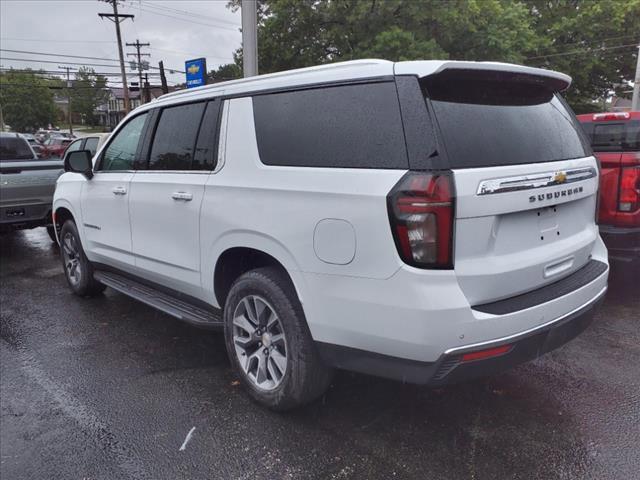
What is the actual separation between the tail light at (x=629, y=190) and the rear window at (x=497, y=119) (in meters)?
2.09

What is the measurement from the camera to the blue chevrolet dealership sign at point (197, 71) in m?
13.1

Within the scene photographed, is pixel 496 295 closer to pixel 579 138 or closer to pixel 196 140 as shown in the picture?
pixel 579 138

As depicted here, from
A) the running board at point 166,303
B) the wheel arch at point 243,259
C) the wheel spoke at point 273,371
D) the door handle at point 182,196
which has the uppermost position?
the door handle at point 182,196

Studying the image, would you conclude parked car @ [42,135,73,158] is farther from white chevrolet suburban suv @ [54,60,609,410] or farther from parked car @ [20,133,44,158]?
white chevrolet suburban suv @ [54,60,609,410]

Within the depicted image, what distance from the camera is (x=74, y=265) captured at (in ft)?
17.6

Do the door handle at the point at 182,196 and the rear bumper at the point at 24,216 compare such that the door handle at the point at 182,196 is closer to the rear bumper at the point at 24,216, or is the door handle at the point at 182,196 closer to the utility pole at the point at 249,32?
the rear bumper at the point at 24,216

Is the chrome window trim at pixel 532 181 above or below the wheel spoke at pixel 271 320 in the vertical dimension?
above

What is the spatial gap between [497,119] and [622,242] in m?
Result: 2.86

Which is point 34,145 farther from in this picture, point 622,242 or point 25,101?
point 25,101

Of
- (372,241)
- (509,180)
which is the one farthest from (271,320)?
(509,180)

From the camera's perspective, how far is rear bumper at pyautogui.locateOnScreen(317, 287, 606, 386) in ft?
7.45

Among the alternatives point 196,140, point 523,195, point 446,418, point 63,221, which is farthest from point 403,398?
point 63,221

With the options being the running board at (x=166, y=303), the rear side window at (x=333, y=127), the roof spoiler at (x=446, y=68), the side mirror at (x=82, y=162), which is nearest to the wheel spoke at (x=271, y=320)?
the running board at (x=166, y=303)

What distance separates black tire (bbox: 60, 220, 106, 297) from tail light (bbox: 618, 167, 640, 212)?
16.8 ft
